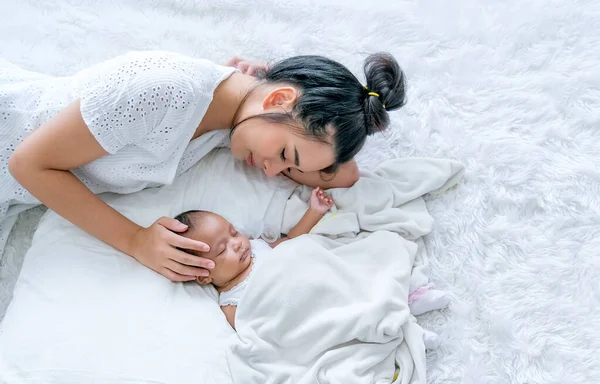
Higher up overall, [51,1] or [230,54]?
[51,1]

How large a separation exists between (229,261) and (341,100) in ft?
1.33

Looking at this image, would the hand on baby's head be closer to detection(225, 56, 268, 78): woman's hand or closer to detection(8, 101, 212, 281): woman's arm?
detection(8, 101, 212, 281): woman's arm

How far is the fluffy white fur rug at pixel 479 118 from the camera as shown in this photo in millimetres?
1211

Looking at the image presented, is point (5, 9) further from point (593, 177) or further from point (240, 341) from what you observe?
point (593, 177)

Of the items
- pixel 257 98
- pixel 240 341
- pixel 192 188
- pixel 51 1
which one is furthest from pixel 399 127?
pixel 51 1

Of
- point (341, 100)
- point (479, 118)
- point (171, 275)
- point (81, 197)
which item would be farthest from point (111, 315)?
point (479, 118)

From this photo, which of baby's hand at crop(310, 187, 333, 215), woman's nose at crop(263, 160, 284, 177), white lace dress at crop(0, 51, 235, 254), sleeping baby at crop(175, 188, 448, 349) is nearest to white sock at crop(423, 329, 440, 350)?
sleeping baby at crop(175, 188, 448, 349)

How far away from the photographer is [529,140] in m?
1.41

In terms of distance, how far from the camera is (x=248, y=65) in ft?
4.78

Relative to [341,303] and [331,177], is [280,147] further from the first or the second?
[341,303]

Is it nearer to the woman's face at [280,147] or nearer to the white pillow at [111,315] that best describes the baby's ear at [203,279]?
the white pillow at [111,315]

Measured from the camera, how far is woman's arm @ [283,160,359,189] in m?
1.36

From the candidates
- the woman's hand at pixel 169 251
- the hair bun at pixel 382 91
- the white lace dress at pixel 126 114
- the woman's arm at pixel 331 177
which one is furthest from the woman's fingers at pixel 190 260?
the hair bun at pixel 382 91

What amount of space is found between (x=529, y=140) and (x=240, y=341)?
31.8 inches
